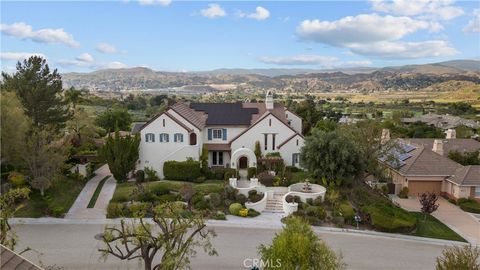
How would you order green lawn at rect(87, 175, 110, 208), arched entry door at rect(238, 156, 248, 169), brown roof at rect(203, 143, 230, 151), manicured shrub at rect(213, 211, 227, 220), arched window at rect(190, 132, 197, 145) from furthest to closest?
brown roof at rect(203, 143, 230, 151) → arched entry door at rect(238, 156, 248, 169) → arched window at rect(190, 132, 197, 145) → green lawn at rect(87, 175, 110, 208) → manicured shrub at rect(213, 211, 227, 220)

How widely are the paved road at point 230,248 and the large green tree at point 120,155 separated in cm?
908

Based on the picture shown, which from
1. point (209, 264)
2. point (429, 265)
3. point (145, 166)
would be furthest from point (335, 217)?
point (145, 166)

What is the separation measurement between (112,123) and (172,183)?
3811 centimetres

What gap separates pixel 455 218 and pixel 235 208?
17.2 meters

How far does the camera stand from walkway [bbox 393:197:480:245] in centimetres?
2500

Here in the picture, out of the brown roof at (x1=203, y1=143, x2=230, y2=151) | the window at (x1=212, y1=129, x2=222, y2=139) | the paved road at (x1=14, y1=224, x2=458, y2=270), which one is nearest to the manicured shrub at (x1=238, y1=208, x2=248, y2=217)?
the paved road at (x1=14, y1=224, x2=458, y2=270)

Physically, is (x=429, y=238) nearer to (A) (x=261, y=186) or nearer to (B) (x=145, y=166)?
(A) (x=261, y=186)

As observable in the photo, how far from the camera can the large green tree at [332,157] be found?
29.2 m

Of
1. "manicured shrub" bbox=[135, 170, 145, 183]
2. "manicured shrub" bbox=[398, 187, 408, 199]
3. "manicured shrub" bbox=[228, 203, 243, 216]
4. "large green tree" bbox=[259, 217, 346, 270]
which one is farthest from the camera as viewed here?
"manicured shrub" bbox=[135, 170, 145, 183]

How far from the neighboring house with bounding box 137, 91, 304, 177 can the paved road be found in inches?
484

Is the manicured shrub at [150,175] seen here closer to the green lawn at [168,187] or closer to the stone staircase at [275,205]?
the green lawn at [168,187]

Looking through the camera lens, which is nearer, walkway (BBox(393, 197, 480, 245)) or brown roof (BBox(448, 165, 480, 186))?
walkway (BBox(393, 197, 480, 245))

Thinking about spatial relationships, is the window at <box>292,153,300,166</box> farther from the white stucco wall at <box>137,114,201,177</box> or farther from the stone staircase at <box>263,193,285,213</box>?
the white stucco wall at <box>137,114,201,177</box>

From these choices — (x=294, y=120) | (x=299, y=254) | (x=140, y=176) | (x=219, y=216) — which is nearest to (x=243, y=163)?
(x=140, y=176)
